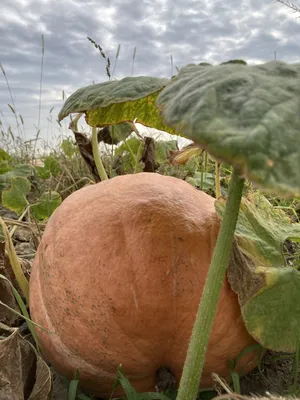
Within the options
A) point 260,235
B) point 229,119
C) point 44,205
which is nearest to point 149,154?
point 44,205

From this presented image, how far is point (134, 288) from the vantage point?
1109 mm

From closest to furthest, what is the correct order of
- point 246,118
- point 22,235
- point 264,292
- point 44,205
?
1. point 246,118
2. point 264,292
3. point 44,205
4. point 22,235


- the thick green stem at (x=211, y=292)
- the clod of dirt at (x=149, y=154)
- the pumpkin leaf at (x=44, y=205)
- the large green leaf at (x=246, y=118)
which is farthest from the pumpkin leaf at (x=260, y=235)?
the pumpkin leaf at (x=44, y=205)

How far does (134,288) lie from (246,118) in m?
0.60

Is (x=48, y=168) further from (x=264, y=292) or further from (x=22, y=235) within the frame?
(x=264, y=292)

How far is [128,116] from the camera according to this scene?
1298mm

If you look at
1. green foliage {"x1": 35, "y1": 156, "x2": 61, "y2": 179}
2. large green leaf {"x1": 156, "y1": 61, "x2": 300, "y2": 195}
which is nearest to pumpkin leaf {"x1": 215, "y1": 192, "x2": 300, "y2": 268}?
large green leaf {"x1": 156, "y1": 61, "x2": 300, "y2": 195}

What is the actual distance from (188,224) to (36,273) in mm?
423

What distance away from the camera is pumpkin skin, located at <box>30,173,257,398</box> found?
1115mm

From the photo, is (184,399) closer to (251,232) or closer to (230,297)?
(230,297)

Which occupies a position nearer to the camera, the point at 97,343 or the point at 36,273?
the point at 97,343

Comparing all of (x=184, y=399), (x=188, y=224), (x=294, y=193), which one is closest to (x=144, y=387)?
(x=184, y=399)

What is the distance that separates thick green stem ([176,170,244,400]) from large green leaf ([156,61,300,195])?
0.53ft

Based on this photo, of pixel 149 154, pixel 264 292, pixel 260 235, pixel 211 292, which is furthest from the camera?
pixel 149 154
